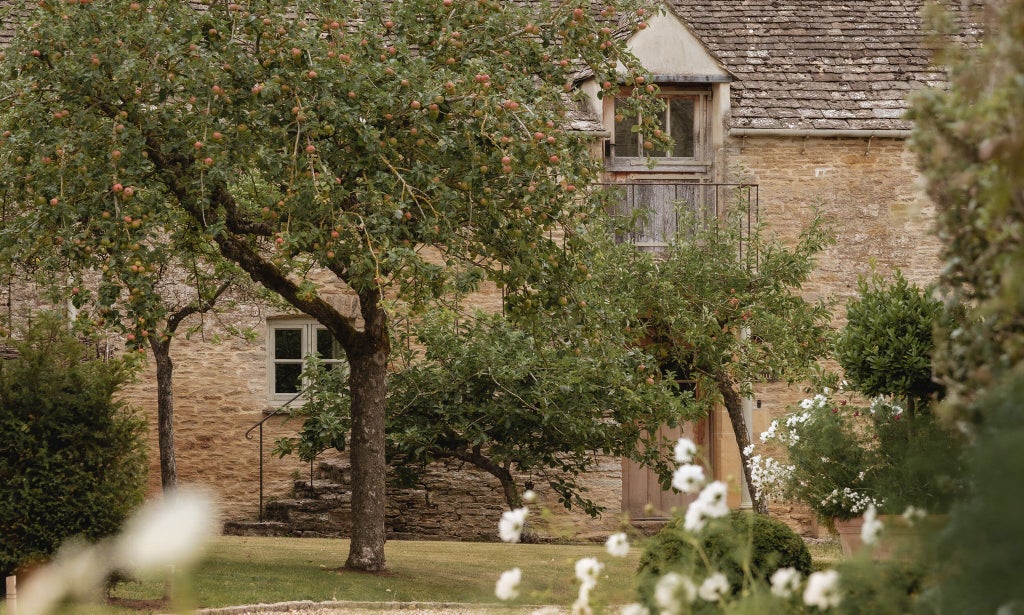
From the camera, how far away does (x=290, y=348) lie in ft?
50.2

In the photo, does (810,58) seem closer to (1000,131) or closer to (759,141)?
(759,141)

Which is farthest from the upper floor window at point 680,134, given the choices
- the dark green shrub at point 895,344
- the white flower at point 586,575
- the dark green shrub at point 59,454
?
the white flower at point 586,575

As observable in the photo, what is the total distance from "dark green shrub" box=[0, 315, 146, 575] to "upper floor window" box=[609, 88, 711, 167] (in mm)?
8407

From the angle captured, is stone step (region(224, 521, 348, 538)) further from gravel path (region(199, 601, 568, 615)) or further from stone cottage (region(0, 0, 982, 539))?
gravel path (region(199, 601, 568, 615))

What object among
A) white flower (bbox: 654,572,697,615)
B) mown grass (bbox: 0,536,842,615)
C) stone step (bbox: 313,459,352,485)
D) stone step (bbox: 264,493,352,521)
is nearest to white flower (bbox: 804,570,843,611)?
white flower (bbox: 654,572,697,615)

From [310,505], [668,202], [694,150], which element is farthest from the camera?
[694,150]

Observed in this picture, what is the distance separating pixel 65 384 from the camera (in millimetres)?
8422

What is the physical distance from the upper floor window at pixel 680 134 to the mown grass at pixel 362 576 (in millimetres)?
5302

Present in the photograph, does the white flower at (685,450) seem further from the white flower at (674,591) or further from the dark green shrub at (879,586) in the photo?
the dark green shrub at (879,586)

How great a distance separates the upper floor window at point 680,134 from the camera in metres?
15.4

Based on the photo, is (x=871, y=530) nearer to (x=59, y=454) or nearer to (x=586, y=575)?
(x=586, y=575)

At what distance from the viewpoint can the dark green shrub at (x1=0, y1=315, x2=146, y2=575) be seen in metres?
8.14

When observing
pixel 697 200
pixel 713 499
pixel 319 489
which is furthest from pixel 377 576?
pixel 697 200

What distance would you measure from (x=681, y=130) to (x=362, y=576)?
8.21m
